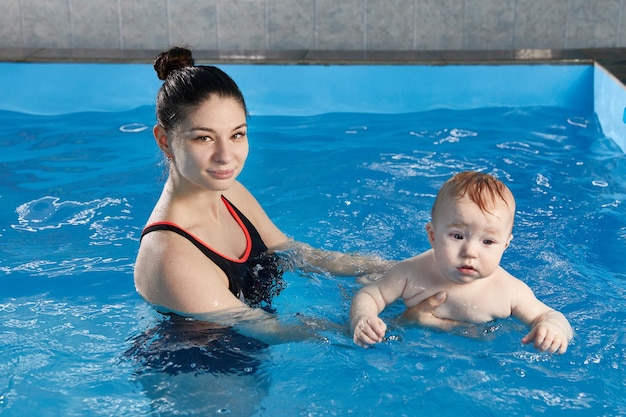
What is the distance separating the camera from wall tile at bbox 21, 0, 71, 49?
28.1 feet

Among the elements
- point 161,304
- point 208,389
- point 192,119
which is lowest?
point 208,389

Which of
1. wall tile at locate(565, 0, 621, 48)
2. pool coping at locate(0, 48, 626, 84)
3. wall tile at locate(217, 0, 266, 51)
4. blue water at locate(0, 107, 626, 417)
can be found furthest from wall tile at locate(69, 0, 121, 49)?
wall tile at locate(565, 0, 621, 48)

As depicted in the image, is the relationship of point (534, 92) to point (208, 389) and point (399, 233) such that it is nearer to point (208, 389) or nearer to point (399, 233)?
point (399, 233)

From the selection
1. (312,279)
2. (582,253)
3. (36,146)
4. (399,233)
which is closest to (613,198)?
(582,253)

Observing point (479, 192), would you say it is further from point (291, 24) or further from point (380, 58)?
point (291, 24)

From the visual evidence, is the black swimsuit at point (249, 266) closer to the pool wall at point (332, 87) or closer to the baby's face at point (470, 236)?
the baby's face at point (470, 236)

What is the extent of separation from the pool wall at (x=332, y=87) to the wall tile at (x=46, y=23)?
117cm

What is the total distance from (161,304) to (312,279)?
2.88 feet

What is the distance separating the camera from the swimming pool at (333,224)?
2.75m

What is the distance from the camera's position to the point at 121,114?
7188mm

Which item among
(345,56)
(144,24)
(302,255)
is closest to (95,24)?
(144,24)

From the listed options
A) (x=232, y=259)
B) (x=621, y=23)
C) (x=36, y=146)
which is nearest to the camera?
(x=232, y=259)

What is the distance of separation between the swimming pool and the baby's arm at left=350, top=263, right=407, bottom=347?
0.47ft

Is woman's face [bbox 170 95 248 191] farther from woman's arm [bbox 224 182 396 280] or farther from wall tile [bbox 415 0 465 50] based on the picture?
wall tile [bbox 415 0 465 50]
